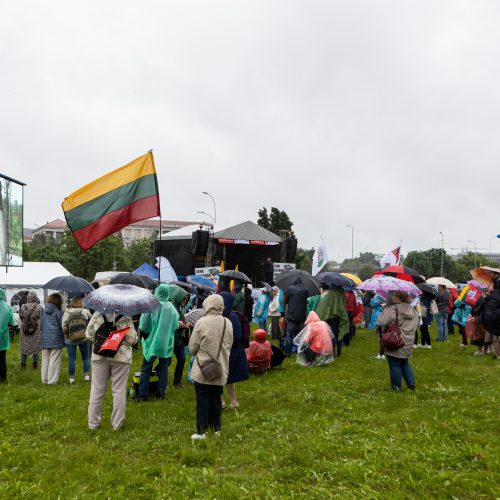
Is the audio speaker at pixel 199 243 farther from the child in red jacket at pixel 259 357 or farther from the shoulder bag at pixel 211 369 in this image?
the shoulder bag at pixel 211 369

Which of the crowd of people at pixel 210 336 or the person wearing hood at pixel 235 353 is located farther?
the person wearing hood at pixel 235 353

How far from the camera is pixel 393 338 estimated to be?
700cm

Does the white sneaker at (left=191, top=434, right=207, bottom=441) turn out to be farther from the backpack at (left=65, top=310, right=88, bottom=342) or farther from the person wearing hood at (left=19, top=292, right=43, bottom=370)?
the person wearing hood at (left=19, top=292, right=43, bottom=370)

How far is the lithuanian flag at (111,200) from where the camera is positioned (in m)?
7.14

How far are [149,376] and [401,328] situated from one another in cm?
389

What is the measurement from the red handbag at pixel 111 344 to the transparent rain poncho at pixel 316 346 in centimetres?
509

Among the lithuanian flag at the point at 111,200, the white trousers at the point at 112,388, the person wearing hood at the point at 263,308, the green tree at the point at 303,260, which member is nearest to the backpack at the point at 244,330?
the white trousers at the point at 112,388

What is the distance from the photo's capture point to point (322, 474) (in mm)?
4387

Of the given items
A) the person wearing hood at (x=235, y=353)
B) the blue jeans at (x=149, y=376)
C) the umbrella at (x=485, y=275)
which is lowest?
the blue jeans at (x=149, y=376)

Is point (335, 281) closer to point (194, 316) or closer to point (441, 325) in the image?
point (194, 316)

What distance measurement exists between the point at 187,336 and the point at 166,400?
1197 mm

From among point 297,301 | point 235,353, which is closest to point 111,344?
point 235,353

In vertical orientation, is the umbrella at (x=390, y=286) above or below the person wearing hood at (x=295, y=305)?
above

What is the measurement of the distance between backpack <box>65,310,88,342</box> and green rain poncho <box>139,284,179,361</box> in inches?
78.9
